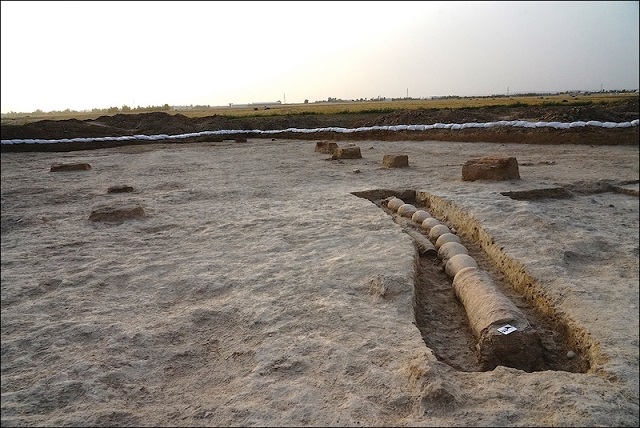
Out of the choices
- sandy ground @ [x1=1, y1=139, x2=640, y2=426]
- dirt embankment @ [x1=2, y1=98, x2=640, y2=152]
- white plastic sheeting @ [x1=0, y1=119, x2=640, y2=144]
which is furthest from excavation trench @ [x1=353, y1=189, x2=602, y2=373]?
white plastic sheeting @ [x1=0, y1=119, x2=640, y2=144]

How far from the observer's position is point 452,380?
269 centimetres

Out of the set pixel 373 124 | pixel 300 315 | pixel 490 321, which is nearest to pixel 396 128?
pixel 373 124

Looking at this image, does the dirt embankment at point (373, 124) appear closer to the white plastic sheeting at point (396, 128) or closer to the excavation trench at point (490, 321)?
the white plastic sheeting at point (396, 128)

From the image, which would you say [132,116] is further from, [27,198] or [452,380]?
[452,380]

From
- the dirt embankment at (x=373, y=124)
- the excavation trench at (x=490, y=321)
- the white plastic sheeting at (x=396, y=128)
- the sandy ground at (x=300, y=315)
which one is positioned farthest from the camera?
the white plastic sheeting at (x=396, y=128)

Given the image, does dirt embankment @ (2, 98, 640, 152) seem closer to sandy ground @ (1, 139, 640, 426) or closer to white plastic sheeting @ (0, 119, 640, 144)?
white plastic sheeting @ (0, 119, 640, 144)

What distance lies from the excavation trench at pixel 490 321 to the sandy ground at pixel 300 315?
28 millimetres

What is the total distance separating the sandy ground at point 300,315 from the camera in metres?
2.48

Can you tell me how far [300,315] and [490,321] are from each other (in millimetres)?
1351

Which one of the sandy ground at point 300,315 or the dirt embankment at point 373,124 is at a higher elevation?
the dirt embankment at point 373,124

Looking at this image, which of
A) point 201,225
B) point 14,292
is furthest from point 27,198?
point 14,292

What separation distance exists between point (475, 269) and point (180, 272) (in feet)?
8.90

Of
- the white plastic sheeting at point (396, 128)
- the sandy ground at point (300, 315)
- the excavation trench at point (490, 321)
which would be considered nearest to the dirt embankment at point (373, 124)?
the white plastic sheeting at point (396, 128)

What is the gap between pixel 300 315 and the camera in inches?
141
